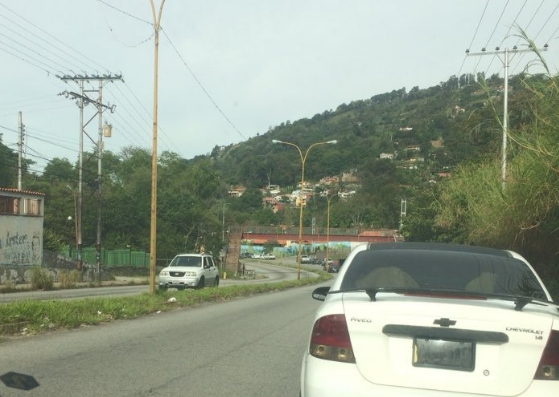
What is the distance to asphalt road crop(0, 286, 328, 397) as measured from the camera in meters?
7.11

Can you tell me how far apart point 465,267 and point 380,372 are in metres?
1.79

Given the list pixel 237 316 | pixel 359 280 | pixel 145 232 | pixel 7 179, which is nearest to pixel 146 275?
pixel 145 232

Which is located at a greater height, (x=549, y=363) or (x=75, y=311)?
(x=549, y=363)

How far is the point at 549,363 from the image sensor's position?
161 inches

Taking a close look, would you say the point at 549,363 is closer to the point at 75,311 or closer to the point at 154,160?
the point at 75,311

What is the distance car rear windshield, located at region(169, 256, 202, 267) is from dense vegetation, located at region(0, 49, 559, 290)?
10476 millimetres

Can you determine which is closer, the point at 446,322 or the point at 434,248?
the point at 446,322

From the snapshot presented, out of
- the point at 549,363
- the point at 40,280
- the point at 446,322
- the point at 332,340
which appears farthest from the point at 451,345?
the point at 40,280

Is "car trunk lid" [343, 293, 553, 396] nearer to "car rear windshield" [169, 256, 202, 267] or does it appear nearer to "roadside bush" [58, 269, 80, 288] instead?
"car rear windshield" [169, 256, 202, 267]

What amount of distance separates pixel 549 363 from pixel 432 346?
0.74m

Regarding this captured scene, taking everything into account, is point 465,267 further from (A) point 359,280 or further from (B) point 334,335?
(B) point 334,335

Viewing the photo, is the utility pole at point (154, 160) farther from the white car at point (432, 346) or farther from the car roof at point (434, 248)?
the white car at point (432, 346)

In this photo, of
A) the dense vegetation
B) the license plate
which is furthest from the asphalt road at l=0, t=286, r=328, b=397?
the dense vegetation

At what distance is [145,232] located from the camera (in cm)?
7219
